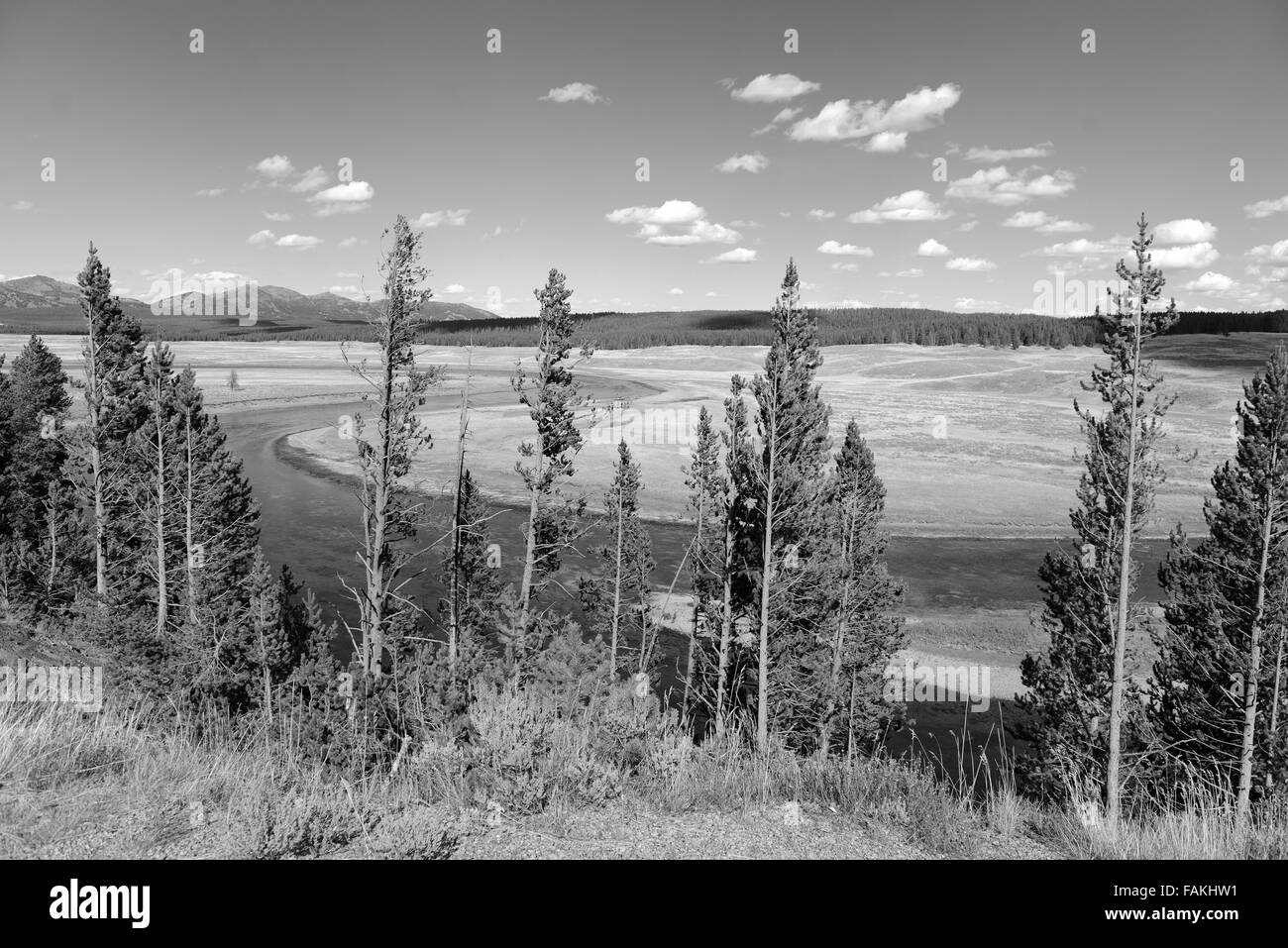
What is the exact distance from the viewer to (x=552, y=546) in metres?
27.0

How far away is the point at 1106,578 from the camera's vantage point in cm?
2241

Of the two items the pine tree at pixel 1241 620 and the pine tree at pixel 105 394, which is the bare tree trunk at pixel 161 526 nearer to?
the pine tree at pixel 105 394

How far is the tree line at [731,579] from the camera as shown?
18.9m

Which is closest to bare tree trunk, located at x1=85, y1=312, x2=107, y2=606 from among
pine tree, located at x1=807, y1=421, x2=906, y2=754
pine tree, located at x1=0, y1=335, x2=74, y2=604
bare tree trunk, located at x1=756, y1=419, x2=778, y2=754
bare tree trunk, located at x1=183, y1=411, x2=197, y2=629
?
bare tree trunk, located at x1=183, y1=411, x2=197, y2=629

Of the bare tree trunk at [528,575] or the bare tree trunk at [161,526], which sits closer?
the bare tree trunk at [528,575]

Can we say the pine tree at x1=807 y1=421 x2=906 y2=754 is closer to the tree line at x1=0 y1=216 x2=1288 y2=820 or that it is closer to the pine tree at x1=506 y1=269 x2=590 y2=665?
the tree line at x1=0 y1=216 x2=1288 y2=820

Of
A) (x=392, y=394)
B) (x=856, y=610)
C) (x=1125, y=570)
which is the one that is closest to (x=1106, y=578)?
(x=1125, y=570)

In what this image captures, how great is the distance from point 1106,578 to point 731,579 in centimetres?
1123

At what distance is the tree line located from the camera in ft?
62.0

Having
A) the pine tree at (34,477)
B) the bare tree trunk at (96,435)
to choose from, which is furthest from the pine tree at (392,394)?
the pine tree at (34,477)

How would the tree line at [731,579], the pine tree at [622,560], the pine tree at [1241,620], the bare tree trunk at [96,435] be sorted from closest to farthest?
1. the tree line at [731,579]
2. the pine tree at [1241,620]
3. the bare tree trunk at [96,435]
4. the pine tree at [622,560]

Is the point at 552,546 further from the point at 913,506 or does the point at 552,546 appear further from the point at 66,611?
the point at 913,506

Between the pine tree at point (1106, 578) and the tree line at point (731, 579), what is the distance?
0.31 feet
